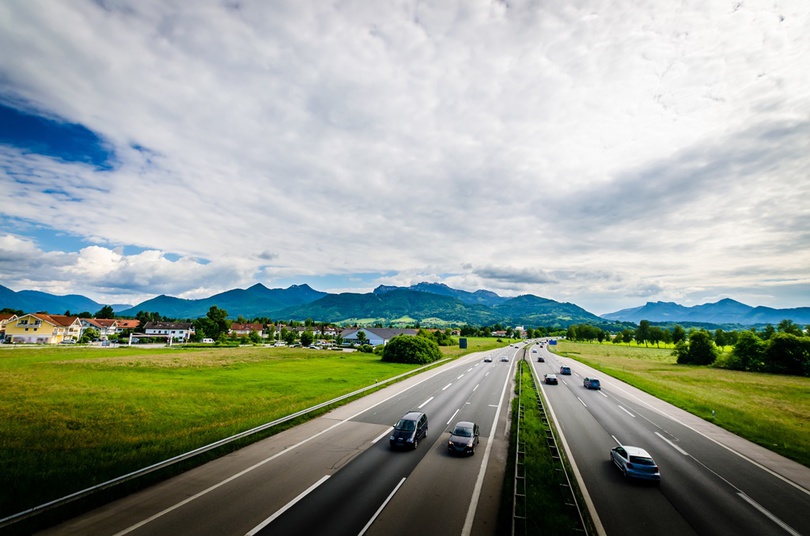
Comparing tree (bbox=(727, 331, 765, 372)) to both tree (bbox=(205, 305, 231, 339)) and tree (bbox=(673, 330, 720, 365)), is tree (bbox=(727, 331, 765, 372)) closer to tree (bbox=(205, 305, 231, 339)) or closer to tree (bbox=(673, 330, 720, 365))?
tree (bbox=(673, 330, 720, 365))

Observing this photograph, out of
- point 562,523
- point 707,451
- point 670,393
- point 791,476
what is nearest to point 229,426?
point 562,523

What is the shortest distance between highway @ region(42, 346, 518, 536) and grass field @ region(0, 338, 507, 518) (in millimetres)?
3097

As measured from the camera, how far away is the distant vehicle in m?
16.3

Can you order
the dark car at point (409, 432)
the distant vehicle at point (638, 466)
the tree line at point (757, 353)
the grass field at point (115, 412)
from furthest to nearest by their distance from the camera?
the tree line at point (757, 353) → the dark car at point (409, 432) → the distant vehicle at point (638, 466) → the grass field at point (115, 412)

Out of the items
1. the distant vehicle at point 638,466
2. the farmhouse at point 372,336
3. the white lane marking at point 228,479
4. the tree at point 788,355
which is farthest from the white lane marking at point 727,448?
the farmhouse at point 372,336

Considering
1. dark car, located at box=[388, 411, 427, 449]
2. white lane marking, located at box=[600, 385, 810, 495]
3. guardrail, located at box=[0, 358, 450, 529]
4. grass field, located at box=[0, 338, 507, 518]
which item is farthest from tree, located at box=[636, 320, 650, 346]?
guardrail, located at box=[0, 358, 450, 529]

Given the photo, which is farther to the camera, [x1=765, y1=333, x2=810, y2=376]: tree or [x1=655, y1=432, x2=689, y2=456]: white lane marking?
[x1=765, y1=333, x2=810, y2=376]: tree

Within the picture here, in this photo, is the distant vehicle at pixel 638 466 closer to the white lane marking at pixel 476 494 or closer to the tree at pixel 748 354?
the white lane marking at pixel 476 494

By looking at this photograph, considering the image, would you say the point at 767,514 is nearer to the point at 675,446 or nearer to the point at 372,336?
the point at 675,446

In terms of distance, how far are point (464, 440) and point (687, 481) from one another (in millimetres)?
11387

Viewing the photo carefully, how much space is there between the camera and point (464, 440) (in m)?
19.8

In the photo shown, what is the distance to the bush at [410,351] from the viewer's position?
7031 centimetres

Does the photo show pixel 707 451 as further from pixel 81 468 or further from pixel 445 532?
pixel 81 468

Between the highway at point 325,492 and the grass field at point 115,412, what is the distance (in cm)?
310
